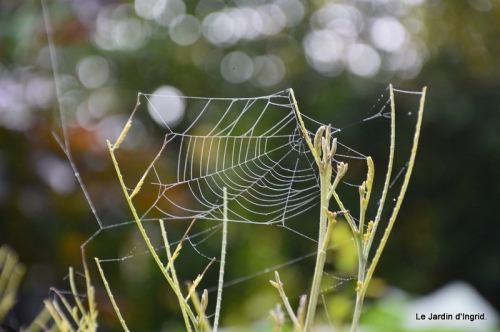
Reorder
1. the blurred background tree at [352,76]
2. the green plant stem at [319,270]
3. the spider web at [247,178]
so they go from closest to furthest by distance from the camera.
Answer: the green plant stem at [319,270]
the spider web at [247,178]
the blurred background tree at [352,76]

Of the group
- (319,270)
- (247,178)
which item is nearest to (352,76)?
(247,178)

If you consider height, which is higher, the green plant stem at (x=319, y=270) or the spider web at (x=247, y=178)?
the green plant stem at (x=319, y=270)

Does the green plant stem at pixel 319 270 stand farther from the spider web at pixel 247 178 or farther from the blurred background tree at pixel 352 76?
the blurred background tree at pixel 352 76

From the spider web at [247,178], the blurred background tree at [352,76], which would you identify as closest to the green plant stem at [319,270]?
the spider web at [247,178]

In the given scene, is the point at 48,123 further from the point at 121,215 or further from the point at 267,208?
the point at 267,208

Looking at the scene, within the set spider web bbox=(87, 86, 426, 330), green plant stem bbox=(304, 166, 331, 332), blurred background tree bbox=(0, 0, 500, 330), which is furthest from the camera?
blurred background tree bbox=(0, 0, 500, 330)

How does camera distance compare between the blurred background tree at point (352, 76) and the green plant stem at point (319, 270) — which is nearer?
the green plant stem at point (319, 270)

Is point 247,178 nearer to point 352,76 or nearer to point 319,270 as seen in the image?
point 352,76

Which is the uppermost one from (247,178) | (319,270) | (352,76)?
(319,270)

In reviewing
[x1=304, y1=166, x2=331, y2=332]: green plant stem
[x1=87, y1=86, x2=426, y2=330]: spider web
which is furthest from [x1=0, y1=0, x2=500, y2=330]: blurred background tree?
[x1=304, y1=166, x2=331, y2=332]: green plant stem

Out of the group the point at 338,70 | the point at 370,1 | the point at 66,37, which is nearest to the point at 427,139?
the point at 338,70

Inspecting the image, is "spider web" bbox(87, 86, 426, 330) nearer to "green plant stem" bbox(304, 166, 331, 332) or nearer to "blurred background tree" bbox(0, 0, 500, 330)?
"blurred background tree" bbox(0, 0, 500, 330)
